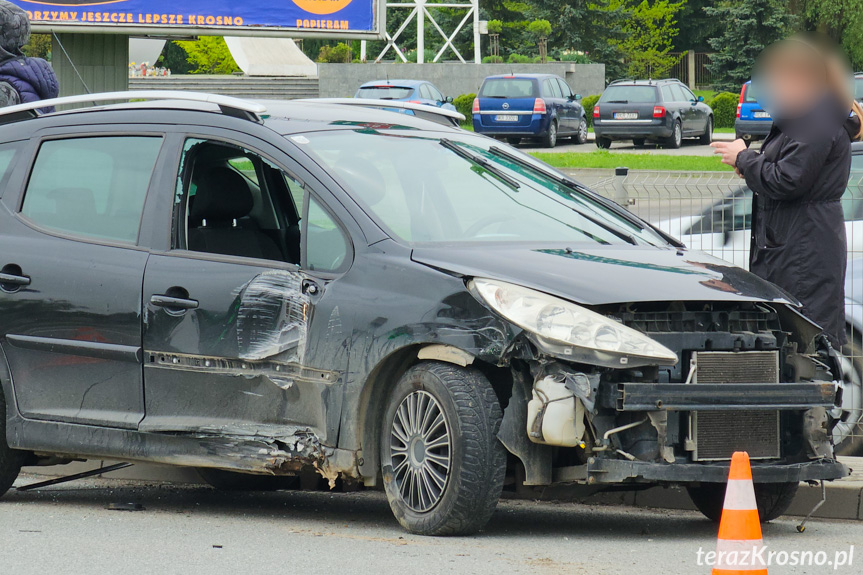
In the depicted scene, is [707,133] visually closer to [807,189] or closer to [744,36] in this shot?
[744,36]

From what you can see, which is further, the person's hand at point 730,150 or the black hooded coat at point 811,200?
the person's hand at point 730,150

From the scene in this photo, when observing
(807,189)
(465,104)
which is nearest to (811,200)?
(807,189)

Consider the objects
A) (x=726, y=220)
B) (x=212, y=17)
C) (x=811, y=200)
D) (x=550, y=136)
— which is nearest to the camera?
(x=811, y=200)

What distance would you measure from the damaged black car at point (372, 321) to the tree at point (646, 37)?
51967mm

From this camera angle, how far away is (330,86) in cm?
4447

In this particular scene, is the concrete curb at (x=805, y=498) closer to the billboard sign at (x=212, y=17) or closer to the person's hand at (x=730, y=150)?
the person's hand at (x=730, y=150)

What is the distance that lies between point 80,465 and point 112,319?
1.82 meters

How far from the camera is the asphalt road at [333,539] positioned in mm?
4887

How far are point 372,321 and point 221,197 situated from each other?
138 cm

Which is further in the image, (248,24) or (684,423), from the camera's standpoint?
(248,24)

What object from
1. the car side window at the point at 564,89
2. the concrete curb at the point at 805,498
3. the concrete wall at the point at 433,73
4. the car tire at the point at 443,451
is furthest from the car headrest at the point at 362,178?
the concrete wall at the point at 433,73

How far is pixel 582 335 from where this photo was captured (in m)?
4.91

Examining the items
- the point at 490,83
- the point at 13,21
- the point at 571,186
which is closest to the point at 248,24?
the point at 490,83

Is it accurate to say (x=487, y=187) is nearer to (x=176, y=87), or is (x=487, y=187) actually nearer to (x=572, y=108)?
(x=572, y=108)
